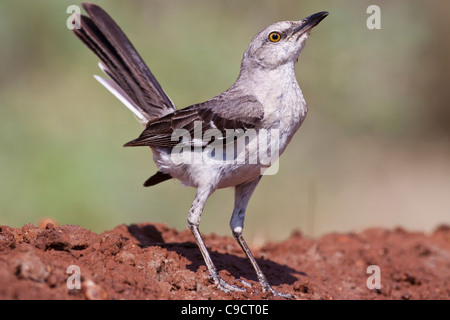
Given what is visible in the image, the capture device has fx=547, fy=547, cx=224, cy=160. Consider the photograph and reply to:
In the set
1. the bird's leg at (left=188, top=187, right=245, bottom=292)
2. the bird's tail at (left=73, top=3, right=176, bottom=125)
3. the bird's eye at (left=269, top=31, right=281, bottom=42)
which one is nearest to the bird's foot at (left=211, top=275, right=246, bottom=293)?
the bird's leg at (left=188, top=187, right=245, bottom=292)

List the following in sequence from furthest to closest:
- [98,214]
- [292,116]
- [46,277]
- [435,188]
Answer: [435,188], [98,214], [292,116], [46,277]

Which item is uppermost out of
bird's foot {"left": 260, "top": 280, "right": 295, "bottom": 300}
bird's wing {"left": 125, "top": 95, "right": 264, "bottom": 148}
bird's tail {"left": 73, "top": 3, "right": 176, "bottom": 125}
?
bird's tail {"left": 73, "top": 3, "right": 176, "bottom": 125}

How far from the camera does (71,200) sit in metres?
8.99

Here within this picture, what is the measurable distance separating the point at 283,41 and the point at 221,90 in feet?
17.8

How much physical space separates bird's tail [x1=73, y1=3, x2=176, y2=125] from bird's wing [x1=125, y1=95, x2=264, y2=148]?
17.4 inches

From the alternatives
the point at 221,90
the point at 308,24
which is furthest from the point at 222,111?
the point at 221,90

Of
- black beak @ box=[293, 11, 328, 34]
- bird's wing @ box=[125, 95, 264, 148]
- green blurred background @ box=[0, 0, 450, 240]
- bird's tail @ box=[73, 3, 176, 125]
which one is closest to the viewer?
bird's wing @ box=[125, 95, 264, 148]

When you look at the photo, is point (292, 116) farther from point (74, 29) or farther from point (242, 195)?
point (74, 29)

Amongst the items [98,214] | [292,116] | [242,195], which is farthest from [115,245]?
[98,214]

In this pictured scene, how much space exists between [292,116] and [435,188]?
6.76m

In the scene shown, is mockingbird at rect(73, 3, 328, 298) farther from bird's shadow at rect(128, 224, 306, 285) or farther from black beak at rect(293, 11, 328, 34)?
bird's shadow at rect(128, 224, 306, 285)

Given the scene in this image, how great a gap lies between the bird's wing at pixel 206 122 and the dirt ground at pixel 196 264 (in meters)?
1.02

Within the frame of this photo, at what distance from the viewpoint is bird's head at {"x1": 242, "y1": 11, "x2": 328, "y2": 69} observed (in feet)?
17.0

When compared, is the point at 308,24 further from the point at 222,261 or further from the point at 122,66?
the point at 222,261
